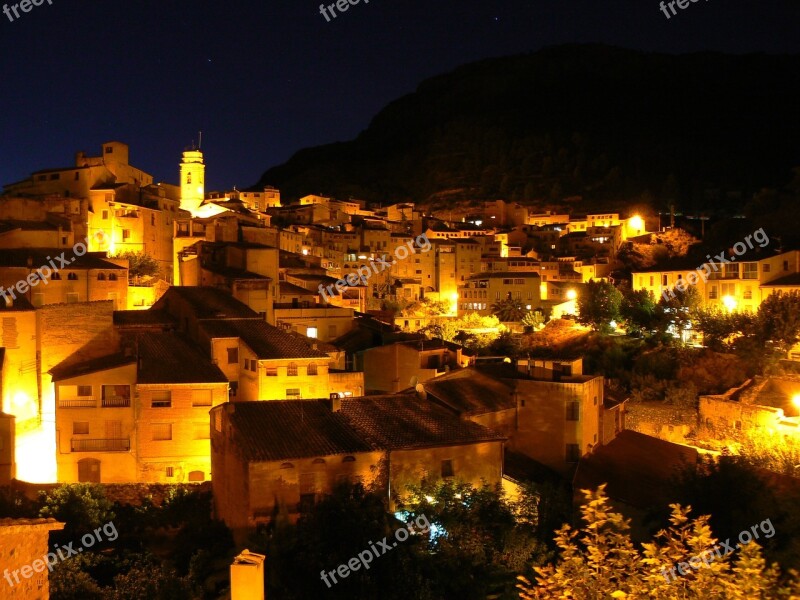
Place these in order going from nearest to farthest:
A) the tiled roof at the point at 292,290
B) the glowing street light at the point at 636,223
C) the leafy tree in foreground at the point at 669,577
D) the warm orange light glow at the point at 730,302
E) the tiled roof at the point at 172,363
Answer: the leafy tree in foreground at the point at 669,577 → the tiled roof at the point at 172,363 → the tiled roof at the point at 292,290 → the warm orange light glow at the point at 730,302 → the glowing street light at the point at 636,223

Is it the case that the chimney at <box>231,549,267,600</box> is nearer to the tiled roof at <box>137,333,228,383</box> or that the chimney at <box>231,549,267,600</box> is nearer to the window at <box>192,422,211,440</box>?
the window at <box>192,422,211,440</box>

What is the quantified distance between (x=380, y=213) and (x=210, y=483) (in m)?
59.3

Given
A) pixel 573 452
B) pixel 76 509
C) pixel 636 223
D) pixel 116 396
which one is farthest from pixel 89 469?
pixel 636 223

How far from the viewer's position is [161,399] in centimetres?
2155

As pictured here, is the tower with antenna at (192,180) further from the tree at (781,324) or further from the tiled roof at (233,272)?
the tree at (781,324)

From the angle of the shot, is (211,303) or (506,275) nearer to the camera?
(211,303)

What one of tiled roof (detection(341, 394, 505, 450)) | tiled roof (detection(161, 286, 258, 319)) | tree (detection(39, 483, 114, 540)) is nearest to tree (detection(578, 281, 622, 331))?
tiled roof (detection(161, 286, 258, 319))

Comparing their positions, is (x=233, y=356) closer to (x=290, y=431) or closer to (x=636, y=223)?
(x=290, y=431)

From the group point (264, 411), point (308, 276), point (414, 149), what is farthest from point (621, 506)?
point (414, 149)

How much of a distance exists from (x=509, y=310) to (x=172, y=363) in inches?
1393

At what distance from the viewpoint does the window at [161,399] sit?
21.5 meters

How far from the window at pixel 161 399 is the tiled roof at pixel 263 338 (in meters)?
3.41

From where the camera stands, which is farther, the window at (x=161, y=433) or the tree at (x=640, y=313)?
the tree at (x=640, y=313)

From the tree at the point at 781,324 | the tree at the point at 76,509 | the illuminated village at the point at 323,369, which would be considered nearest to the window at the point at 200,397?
the illuminated village at the point at 323,369
